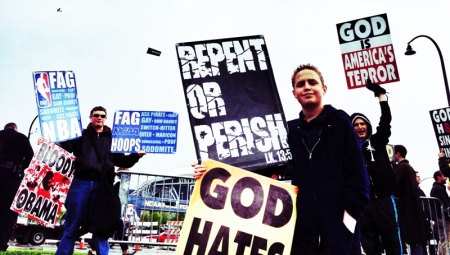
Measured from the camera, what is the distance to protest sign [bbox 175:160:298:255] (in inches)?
132

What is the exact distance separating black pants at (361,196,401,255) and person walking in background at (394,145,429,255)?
1.19 metres

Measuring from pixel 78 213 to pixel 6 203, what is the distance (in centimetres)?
301

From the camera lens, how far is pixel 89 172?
572cm

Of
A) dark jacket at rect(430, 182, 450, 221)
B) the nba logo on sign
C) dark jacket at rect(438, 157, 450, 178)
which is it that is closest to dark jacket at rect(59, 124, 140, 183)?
the nba logo on sign

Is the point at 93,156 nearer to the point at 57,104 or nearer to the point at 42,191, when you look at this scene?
the point at 57,104

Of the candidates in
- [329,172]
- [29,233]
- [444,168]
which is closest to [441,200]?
[444,168]

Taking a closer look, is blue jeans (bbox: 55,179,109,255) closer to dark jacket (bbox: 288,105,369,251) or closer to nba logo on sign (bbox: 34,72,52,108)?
nba logo on sign (bbox: 34,72,52,108)

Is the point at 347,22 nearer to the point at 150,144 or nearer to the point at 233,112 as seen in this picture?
the point at 233,112

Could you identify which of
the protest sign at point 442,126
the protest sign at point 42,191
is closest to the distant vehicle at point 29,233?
the protest sign at point 42,191

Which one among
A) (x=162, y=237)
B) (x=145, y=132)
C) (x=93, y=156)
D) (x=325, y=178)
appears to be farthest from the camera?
(x=145, y=132)

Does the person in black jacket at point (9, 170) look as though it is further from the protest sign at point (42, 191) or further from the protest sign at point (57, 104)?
the protest sign at point (57, 104)

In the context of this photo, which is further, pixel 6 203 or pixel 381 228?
pixel 6 203

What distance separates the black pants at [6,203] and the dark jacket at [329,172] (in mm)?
6093

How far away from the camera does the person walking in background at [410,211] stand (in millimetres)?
6699
